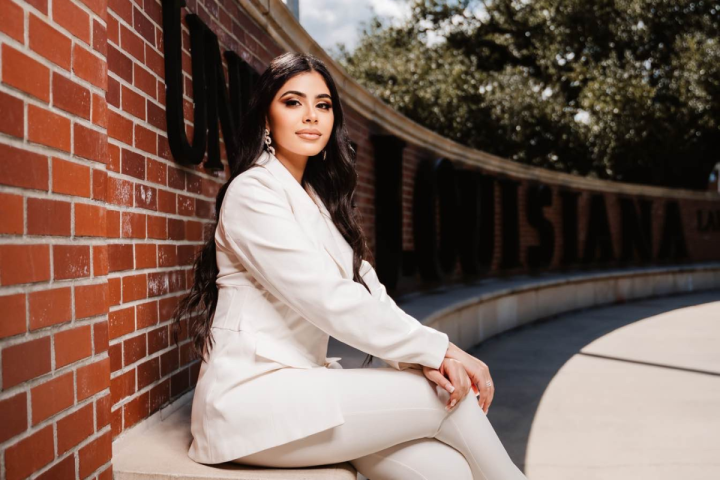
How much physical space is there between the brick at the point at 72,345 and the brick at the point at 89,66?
1.95 ft

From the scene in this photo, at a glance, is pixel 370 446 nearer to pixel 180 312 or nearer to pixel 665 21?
pixel 180 312

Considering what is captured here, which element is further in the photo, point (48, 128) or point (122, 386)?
point (122, 386)

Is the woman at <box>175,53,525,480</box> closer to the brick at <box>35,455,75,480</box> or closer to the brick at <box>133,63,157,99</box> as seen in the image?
the brick at <box>35,455,75,480</box>

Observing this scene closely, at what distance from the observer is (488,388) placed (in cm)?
201

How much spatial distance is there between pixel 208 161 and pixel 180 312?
1052 millimetres

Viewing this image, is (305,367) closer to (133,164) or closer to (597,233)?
(133,164)

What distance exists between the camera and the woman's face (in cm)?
210

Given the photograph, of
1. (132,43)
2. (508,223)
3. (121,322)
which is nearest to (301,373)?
(121,322)

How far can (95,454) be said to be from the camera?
157 centimetres

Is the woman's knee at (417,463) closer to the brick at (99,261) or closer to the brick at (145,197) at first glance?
the brick at (99,261)

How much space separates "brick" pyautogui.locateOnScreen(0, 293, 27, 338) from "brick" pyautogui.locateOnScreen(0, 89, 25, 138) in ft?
1.03

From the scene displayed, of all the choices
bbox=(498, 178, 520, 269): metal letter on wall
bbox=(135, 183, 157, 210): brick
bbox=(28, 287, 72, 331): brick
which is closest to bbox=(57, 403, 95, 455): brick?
bbox=(28, 287, 72, 331): brick

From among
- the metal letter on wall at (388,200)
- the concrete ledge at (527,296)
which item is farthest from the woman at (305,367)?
the metal letter on wall at (388,200)

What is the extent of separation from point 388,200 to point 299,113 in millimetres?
4596
